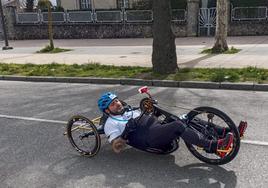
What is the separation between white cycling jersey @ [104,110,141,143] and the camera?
14.1ft

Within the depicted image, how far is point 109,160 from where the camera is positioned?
452cm

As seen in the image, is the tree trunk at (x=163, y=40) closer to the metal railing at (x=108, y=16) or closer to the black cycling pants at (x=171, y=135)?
the black cycling pants at (x=171, y=135)

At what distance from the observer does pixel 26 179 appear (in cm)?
413

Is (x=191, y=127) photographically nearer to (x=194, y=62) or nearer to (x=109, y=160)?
(x=109, y=160)

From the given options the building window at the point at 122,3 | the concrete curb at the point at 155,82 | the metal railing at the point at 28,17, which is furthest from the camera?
the building window at the point at 122,3

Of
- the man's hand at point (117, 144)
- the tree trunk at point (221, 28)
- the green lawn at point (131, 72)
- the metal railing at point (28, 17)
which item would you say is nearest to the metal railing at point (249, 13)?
the tree trunk at point (221, 28)

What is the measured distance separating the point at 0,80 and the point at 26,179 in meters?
7.88

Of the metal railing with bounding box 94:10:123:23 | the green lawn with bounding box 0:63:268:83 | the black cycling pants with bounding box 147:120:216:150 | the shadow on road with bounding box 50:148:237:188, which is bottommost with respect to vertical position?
the shadow on road with bounding box 50:148:237:188

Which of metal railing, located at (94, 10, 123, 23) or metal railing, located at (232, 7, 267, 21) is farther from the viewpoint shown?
metal railing, located at (94, 10, 123, 23)

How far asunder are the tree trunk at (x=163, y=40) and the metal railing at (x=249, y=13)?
11980mm

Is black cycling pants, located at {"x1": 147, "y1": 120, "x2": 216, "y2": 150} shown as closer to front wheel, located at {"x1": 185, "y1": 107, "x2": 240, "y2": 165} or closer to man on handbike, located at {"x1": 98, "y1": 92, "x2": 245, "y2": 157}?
man on handbike, located at {"x1": 98, "y1": 92, "x2": 245, "y2": 157}

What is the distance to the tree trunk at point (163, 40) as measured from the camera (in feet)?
29.7

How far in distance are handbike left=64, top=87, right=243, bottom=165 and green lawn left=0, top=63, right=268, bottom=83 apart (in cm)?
437

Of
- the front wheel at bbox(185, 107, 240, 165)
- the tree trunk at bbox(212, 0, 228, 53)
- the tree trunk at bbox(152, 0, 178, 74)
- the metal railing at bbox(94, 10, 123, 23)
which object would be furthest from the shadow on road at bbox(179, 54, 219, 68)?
the metal railing at bbox(94, 10, 123, 23)
